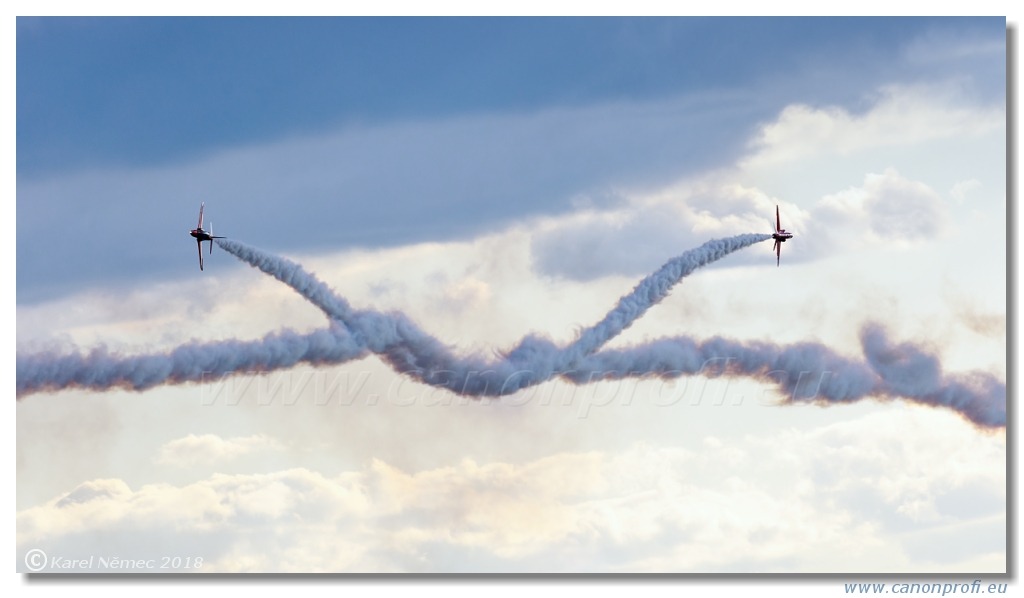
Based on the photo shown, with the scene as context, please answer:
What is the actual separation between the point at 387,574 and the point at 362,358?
42.1 feet

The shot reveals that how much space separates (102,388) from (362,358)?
15.9 m

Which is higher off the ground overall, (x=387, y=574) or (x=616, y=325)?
(x=616, y=325)

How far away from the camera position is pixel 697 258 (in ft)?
562

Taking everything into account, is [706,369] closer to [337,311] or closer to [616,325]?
[616,325]

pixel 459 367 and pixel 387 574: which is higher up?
pixel 459 367

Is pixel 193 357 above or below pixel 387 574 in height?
above

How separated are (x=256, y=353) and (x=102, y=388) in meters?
9.45

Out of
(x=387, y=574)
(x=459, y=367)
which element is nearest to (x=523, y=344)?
(x=459, y=367)

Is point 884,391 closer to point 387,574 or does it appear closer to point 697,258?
point 697,258

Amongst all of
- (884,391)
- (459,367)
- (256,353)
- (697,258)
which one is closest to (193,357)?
(256,353)

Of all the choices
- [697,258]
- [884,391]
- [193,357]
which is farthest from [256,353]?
[884,391]

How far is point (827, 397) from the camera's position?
584ft

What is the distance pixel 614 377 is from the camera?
17300 centimetres

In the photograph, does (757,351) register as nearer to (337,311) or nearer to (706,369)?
(706,369)
